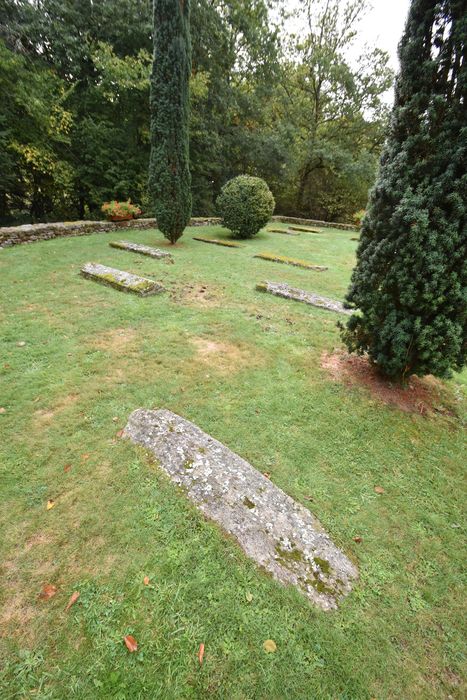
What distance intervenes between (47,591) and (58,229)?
994 cm

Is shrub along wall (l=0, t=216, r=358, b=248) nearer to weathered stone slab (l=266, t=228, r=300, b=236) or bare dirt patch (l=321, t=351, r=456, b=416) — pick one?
weathered stone slab (l=266, t=228, r=300, b=236)

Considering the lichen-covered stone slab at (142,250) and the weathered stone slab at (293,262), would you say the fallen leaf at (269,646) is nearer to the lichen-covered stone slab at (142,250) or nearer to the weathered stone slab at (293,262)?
the lichen-covered stone slab at (142,250)

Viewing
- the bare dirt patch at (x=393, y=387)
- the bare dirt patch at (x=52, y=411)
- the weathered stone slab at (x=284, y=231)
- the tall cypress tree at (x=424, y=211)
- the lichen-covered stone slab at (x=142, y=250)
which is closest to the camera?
the tall cypress tree at (x=424, y=211)

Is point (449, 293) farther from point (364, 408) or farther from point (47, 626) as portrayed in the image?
point (47, 626)

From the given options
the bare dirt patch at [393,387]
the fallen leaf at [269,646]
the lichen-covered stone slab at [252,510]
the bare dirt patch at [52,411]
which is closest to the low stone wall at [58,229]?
Answer: the bare dirt patch at [52,411]

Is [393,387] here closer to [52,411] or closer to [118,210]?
[52,411]

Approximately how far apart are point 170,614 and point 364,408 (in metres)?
2.50

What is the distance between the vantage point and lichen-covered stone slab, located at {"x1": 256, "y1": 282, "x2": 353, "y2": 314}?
5521 millimetres

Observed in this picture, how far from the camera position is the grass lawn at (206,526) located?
1445mm

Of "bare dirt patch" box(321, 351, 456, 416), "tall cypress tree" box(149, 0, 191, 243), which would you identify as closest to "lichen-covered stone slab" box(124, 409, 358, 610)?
"bare dirt patch" box(321, 351, 456, 416)

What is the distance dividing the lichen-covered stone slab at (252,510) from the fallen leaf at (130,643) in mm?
709

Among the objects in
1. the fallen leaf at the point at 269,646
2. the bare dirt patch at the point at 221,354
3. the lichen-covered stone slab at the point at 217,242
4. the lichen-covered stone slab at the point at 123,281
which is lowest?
the fallen leaf at the point at 269,646

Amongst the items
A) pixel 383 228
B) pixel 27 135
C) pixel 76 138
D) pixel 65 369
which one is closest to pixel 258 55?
pixel 76 138

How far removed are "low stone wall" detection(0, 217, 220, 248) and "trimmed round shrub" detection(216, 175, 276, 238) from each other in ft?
10.2
